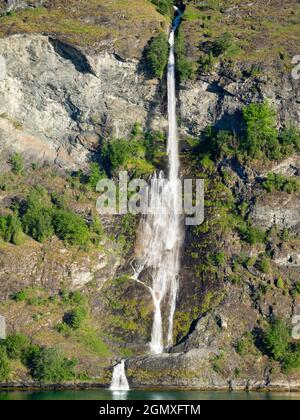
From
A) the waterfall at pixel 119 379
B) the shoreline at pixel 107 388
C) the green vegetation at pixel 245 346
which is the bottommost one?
the shoreline at pixel 107 388

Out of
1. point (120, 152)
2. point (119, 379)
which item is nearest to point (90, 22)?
point (120, 152)

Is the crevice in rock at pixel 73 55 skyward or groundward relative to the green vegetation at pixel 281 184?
skyward

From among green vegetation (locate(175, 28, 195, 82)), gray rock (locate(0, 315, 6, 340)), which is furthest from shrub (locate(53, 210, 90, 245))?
green vegetation (locate(175, 28, 195, 82))

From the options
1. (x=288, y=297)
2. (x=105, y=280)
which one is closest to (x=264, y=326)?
(x=288, y=297)

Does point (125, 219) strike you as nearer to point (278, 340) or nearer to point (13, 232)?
point (13, 232)

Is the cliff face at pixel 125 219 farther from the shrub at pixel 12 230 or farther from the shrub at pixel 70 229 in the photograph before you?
the shrub at pixel 12 230

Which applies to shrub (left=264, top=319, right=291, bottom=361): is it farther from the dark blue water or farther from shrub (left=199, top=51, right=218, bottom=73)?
shrub (left=199, top=51, right=218, bottom=73)

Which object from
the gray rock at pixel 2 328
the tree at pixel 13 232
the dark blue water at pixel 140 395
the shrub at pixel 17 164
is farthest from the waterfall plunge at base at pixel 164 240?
the shrub at pixel 17 164
